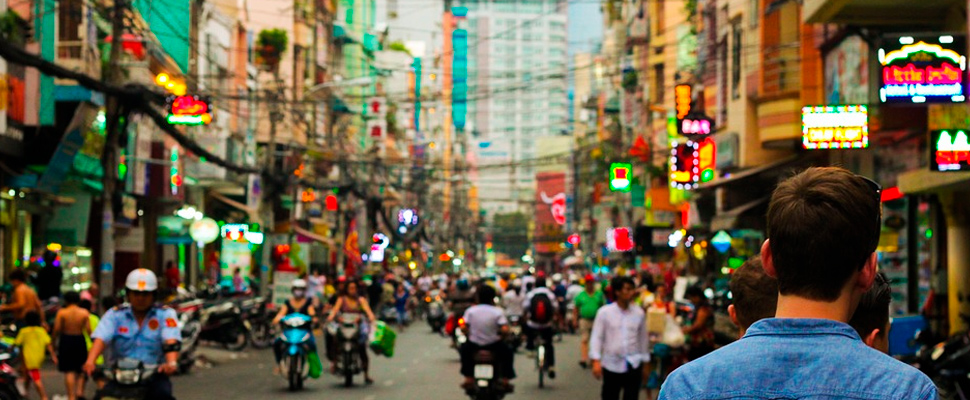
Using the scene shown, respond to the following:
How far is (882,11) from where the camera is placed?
78.2ft

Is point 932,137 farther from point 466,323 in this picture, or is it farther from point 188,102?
point 188,102

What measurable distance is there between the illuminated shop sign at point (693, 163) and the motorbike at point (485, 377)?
19.6 meters

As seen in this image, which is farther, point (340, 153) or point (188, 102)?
point (340, 153)

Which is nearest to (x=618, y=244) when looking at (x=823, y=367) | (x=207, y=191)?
(x=207, y=191)

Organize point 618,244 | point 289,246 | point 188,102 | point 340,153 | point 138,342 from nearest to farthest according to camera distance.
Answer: point 138,342 < point 188,102 < point 289,246 < point 340,153 < point 618,244

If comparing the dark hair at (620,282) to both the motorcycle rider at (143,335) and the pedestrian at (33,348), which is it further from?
the pedestrian at (33,348)

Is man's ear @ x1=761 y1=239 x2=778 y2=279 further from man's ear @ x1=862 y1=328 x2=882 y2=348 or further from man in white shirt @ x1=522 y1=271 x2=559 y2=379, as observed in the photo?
man in white shirt @ x1=522 y1=271 x2=559 y2=379

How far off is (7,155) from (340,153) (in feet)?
105

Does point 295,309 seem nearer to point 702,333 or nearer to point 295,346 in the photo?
point 295,346

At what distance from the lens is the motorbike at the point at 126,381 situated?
463 inches

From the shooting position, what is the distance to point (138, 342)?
12047 mm

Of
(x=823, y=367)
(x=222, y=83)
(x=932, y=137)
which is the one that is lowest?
(x=823, y=367)

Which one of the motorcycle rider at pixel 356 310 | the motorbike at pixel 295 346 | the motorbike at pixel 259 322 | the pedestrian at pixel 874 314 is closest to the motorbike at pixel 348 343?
the motorcycle rider at pixel 356 310

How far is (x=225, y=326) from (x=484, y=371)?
13.3 m
